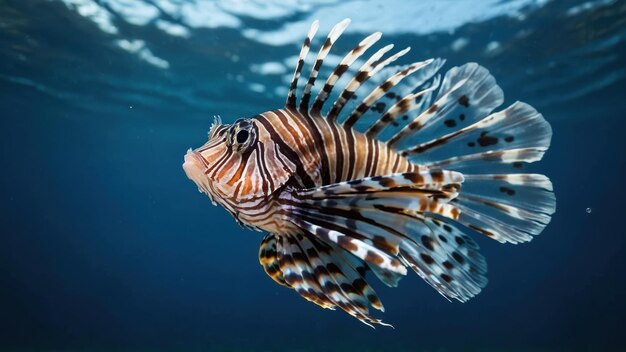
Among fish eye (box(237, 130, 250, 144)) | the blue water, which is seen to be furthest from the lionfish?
the blue water

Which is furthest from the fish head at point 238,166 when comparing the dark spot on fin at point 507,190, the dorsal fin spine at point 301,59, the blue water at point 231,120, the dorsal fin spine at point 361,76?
the blue water at point 231,120

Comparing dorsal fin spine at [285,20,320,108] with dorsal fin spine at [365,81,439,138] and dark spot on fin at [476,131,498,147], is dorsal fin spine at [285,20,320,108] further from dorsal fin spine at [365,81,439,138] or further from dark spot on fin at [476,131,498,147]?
dark spot on fin at [476,131,498,147]

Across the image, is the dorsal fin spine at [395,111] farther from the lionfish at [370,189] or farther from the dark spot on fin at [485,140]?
the dark spot on fin at [485,140]

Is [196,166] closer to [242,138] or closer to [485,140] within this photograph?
[242,138]

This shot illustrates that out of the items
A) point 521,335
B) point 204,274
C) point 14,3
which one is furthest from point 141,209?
point 14,3

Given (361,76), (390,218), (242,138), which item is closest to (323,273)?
(390,218)

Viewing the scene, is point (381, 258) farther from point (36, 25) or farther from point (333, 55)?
point (36, 25)

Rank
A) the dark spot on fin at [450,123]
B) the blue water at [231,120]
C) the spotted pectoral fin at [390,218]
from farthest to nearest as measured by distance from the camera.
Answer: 1. the blue water at [231,120]
2. the dark spot on fin at [450,123]
3. the spotted pectoral fin at [390,218]
